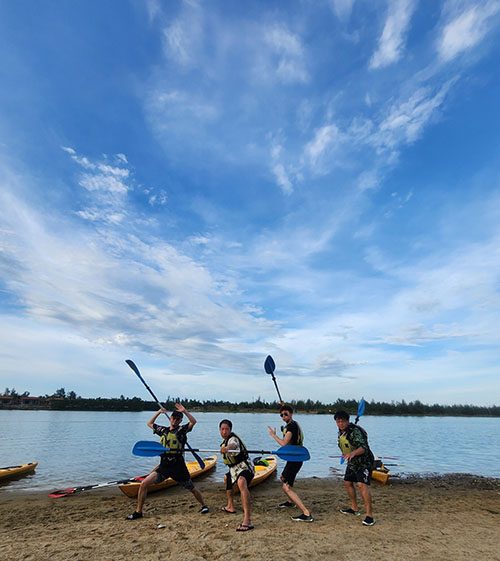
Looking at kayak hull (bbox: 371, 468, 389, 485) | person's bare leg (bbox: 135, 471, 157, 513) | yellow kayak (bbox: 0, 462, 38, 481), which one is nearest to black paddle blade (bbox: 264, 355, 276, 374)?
person's bare leg (bbox: 135, 471, 157, 513)

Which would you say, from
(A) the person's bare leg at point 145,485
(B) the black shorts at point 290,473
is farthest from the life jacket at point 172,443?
(B) the black shorts at point 290,473

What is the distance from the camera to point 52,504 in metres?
8.77

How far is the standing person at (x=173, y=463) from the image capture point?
261 inches

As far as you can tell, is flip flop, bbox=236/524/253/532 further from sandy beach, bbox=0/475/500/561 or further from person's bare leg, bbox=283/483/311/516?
person's bare leg, bbox=283/483/311/516

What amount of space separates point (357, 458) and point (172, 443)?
316 cm

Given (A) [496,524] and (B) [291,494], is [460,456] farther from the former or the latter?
(B) [291,494]

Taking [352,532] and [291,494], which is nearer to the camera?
[352,532]

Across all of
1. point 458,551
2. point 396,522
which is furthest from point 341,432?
point 458,551

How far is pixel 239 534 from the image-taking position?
5.64m

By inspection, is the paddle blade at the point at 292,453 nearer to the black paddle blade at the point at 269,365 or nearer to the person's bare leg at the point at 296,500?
the person's bare leg at the point at 296,500

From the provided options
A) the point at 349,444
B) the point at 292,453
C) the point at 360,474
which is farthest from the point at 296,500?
the point at 349,444

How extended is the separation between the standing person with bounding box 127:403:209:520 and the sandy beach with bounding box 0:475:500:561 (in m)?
0.43

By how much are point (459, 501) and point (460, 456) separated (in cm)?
1628

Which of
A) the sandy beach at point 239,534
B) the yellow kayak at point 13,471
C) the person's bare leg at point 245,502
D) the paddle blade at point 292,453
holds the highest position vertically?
the paddle blade at point 292,453
